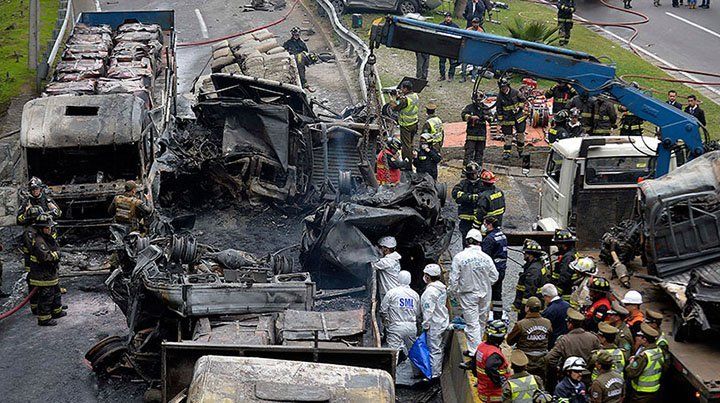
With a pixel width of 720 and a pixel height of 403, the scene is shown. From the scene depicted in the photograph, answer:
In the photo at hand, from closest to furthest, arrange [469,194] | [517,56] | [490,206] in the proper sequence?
[490,206], [469,194], [517,56]

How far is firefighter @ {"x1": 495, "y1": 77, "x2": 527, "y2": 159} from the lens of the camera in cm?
1803

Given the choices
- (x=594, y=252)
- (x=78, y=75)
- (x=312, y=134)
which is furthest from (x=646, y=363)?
(x=78, y=75)

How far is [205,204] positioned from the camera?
53.4 ft

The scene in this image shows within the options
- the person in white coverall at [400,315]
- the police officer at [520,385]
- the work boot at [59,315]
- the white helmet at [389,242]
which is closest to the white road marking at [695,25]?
the white helmet at [389,242]

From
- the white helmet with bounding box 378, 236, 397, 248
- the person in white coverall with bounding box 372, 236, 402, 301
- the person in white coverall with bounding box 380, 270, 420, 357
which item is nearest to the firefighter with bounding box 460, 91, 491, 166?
the white helmet with bounding box 378, 236, 397, 248

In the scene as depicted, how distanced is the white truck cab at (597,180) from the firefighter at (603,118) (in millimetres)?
3660

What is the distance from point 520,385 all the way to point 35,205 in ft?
23.3

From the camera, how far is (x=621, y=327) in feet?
31.8

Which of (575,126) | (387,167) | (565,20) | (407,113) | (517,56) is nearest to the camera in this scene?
(517,56)

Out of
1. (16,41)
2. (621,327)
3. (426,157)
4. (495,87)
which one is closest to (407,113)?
(426,157)

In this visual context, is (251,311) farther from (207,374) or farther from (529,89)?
(529,89)

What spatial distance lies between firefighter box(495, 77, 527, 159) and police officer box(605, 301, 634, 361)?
27.3ft

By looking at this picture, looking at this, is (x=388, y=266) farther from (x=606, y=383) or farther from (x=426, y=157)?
(x=426, y=157)

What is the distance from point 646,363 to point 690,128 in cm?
500
